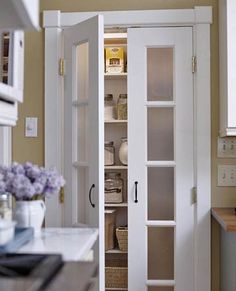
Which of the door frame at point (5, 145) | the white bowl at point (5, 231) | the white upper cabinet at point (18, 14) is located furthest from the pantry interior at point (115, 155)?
the white upper cabinet at point (18, 14)

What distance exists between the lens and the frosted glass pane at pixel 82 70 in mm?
2744

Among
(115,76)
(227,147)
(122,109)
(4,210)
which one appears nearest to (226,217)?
(227,147)

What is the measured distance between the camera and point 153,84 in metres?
2.88

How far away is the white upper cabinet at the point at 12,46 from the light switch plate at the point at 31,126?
0.96 m

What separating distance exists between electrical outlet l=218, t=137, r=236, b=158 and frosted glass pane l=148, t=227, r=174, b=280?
22.7 inches

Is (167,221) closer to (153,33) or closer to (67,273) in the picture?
(153,33)

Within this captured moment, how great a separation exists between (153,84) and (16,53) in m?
1.32

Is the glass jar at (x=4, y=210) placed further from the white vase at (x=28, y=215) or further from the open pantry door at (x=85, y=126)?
the open pantry door at (x=85, y=126)

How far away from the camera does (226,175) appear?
2799 millimetres

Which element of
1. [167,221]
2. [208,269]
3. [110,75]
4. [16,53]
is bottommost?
[208,269]

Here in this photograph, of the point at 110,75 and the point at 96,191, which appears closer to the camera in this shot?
the point at 96,191

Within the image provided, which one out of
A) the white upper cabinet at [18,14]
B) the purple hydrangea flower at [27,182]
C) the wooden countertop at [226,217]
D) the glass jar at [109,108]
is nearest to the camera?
the white upper cabinet at [18,14]

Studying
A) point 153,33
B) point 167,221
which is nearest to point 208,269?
point 167,221

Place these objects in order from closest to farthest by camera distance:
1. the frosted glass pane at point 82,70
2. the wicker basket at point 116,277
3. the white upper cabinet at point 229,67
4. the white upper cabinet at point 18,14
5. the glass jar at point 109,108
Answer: the white upper cabinet at point 18,14 < the white upper cabinet at point 229,67 < the frosted glass pane at point 82,70 < the wicker basket at point 116,277 < the glass jar at point 109,108
